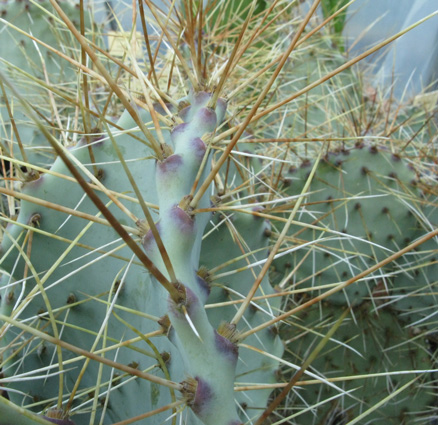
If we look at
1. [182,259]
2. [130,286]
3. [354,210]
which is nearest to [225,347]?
[182,259]

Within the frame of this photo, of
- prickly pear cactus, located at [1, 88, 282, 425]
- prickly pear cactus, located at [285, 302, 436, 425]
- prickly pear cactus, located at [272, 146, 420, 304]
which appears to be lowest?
prickly pear cactus, located at [285, 302, 436, 425]

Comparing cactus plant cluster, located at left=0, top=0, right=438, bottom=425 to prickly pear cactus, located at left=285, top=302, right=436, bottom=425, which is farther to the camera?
prickly pear cactus, located at left=285, top=302, right=436, bottom=425

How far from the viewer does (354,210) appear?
1.07 m

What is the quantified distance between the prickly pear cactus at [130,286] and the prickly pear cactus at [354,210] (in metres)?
0.32

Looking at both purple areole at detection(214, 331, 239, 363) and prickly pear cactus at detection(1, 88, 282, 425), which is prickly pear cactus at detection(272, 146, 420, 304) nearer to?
prickly pear cactus at detection(1, 88, 282, 425)

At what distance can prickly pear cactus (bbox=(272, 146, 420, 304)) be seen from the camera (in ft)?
3.43

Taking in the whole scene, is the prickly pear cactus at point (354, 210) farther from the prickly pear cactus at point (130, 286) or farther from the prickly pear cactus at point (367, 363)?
the prickly pear cactus at point (130, 286)

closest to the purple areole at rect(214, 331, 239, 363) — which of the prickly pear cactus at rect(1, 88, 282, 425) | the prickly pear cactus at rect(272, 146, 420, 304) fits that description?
the prickly pear cactus at rect(1, 88, 282, 425)

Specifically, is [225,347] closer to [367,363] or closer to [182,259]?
[182,259]

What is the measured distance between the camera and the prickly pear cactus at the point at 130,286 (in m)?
0.44

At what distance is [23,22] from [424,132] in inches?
Result: 48.3

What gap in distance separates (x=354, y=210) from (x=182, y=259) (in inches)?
27.7

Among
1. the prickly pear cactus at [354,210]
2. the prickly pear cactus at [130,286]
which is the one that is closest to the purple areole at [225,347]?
the prickly pear cactus at [130,286]

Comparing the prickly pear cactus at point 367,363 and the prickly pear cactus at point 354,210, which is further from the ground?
the prickly pear cactus at point 354,210
